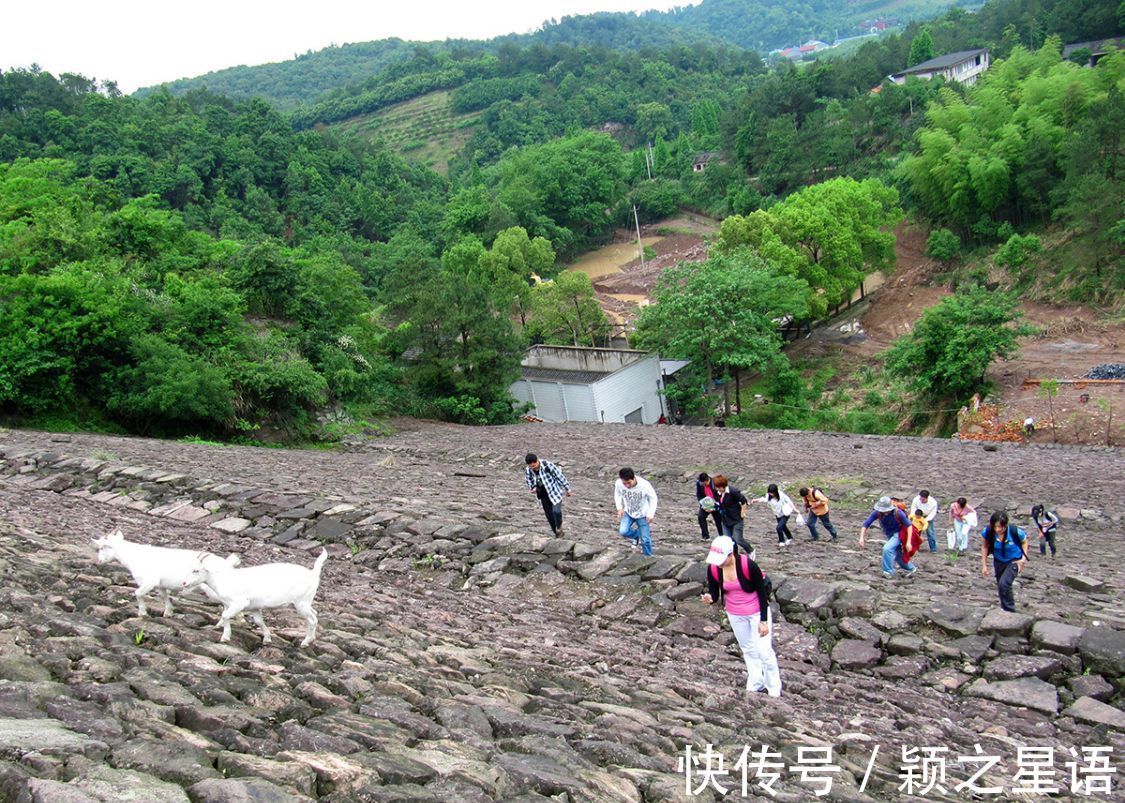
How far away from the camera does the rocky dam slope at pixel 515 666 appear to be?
495cm

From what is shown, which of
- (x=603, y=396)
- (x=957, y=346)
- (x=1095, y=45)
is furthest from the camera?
(x=1095, y=45)

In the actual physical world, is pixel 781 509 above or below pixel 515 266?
below

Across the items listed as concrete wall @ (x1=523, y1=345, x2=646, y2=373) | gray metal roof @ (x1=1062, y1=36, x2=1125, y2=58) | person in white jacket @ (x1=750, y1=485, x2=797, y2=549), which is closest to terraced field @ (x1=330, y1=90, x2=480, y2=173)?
gray metal roof @ (x1=1062, y1=36, x2=1125, y2=58)

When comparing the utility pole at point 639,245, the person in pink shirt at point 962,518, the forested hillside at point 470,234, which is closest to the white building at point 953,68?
the forested hillside at point 470,234

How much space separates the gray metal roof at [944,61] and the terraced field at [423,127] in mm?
65886

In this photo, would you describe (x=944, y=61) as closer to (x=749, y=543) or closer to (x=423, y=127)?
(x=423, y=127)

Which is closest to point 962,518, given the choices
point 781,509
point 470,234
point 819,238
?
point 781,509

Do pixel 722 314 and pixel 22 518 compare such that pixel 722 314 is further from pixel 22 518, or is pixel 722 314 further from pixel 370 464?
pixel 22 518

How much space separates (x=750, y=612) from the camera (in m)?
7.33

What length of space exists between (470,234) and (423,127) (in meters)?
80.9

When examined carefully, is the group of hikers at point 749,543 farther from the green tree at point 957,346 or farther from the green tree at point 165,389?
the green tree at point 957,346

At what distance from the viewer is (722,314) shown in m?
36.2

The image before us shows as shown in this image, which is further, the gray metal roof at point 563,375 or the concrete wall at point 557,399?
the gray metal roof at point 563,375

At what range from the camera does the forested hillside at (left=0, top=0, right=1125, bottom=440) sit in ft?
80.0
